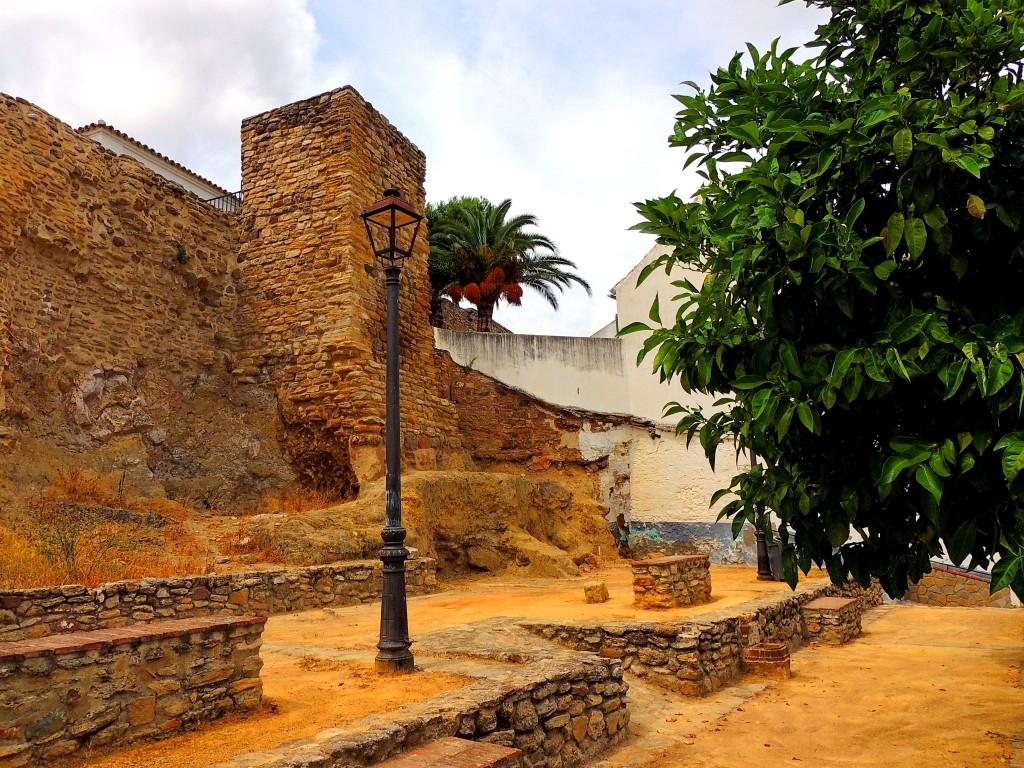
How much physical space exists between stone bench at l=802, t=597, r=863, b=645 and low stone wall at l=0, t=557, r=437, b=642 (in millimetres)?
5999

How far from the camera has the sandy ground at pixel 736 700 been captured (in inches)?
190

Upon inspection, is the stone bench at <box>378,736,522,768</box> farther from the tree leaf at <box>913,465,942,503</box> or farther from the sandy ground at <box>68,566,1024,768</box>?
the tree leaf at <box>913,465,942,503</box>

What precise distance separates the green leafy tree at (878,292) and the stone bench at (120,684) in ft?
10.3

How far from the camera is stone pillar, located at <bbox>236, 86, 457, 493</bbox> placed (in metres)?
14.3

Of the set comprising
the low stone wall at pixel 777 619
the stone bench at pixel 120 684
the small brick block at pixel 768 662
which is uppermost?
the stone bench at pixel 120 684

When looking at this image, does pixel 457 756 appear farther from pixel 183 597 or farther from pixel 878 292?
pixel 183 597

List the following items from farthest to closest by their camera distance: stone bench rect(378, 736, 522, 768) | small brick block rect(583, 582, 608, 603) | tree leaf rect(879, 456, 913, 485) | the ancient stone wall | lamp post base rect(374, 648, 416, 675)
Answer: the ancient stone wall
small brick block rect(583, 582, 608, 603)
lamp post base rect(374, 648, 416, 675)
stone bench rect(378, 736, 522, 768)
tree leaf rect(879, 456, 913, 485)

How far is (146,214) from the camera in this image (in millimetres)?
13594

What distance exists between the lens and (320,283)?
577 inches

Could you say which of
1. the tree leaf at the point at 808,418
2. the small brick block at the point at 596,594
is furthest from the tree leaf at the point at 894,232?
the small brick block at the point at 596,594

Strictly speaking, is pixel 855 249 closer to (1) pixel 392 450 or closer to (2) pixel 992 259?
(2) pixel 992 259

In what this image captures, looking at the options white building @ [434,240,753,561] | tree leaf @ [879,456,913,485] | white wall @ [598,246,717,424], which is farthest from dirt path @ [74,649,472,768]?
white wall @ [598,246,717,424]

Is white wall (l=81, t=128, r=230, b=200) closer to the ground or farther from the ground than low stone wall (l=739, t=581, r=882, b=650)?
farther from the ground

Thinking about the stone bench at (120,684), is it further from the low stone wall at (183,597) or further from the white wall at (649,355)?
the white wall at (649,355)
